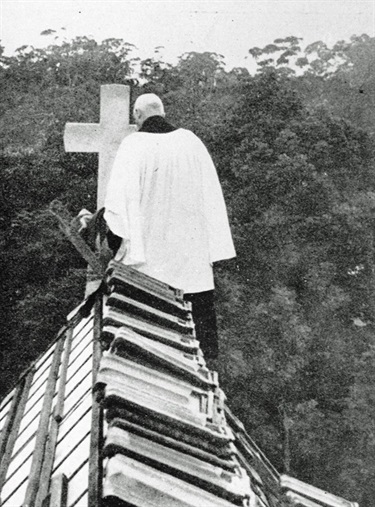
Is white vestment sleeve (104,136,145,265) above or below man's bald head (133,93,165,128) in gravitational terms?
below

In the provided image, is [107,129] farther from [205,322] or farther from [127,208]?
[205,322]

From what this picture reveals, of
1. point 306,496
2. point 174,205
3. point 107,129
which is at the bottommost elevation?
point 306,496

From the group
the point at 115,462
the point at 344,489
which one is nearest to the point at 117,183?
the point at 115,462

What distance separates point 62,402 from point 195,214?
131 cm

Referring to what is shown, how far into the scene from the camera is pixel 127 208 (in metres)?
3.23

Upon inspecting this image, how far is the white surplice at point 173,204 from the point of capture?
3.34m

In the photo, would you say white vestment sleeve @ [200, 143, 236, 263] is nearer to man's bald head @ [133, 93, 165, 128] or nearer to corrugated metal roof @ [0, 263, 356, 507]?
man's bald head @ [133, 93, 165, 128]

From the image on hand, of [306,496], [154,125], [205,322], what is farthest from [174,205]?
[306,496]

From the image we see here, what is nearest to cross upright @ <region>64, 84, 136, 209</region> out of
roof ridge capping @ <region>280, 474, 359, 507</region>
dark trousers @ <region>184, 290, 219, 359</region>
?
dark trousers @ <region>184, 290, 219, 359</region>

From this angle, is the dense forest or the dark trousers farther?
the dense forest

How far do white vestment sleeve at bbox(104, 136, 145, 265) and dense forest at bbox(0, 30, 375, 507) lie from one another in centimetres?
585

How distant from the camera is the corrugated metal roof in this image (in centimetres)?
152

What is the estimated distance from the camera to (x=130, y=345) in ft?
6.68

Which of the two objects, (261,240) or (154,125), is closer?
(154,125)
